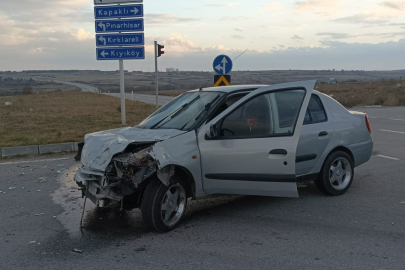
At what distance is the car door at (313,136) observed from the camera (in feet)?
18.6

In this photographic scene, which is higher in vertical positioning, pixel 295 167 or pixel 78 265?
pixel 295 167

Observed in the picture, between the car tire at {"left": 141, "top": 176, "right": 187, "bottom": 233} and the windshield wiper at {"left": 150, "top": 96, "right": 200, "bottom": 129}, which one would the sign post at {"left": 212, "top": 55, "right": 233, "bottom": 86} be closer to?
the windshield wiper at {"left": 150, "top": 96, "right": 200, "bottom": 129}

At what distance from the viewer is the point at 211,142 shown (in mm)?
5113

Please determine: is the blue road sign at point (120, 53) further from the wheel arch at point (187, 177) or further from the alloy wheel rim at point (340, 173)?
the wheel arch at point (187, 177)

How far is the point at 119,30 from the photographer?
1471 cm

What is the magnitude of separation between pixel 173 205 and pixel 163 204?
168 mm

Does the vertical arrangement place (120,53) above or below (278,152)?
above

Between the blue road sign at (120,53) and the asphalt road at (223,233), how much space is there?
8.53 m

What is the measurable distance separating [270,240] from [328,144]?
2.03 m

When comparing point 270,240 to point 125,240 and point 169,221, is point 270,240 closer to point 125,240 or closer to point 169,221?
point 169,221

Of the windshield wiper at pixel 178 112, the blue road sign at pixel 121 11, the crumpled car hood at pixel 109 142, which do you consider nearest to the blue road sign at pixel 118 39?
the blue road sign at pixel 121 11

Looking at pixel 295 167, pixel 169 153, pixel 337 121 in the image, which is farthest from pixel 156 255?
pixel 337 121

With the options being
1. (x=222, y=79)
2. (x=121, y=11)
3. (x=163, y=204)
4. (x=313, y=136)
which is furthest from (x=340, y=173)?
(x=121, y=11)

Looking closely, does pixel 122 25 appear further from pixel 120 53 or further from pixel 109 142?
pixel 109 142
